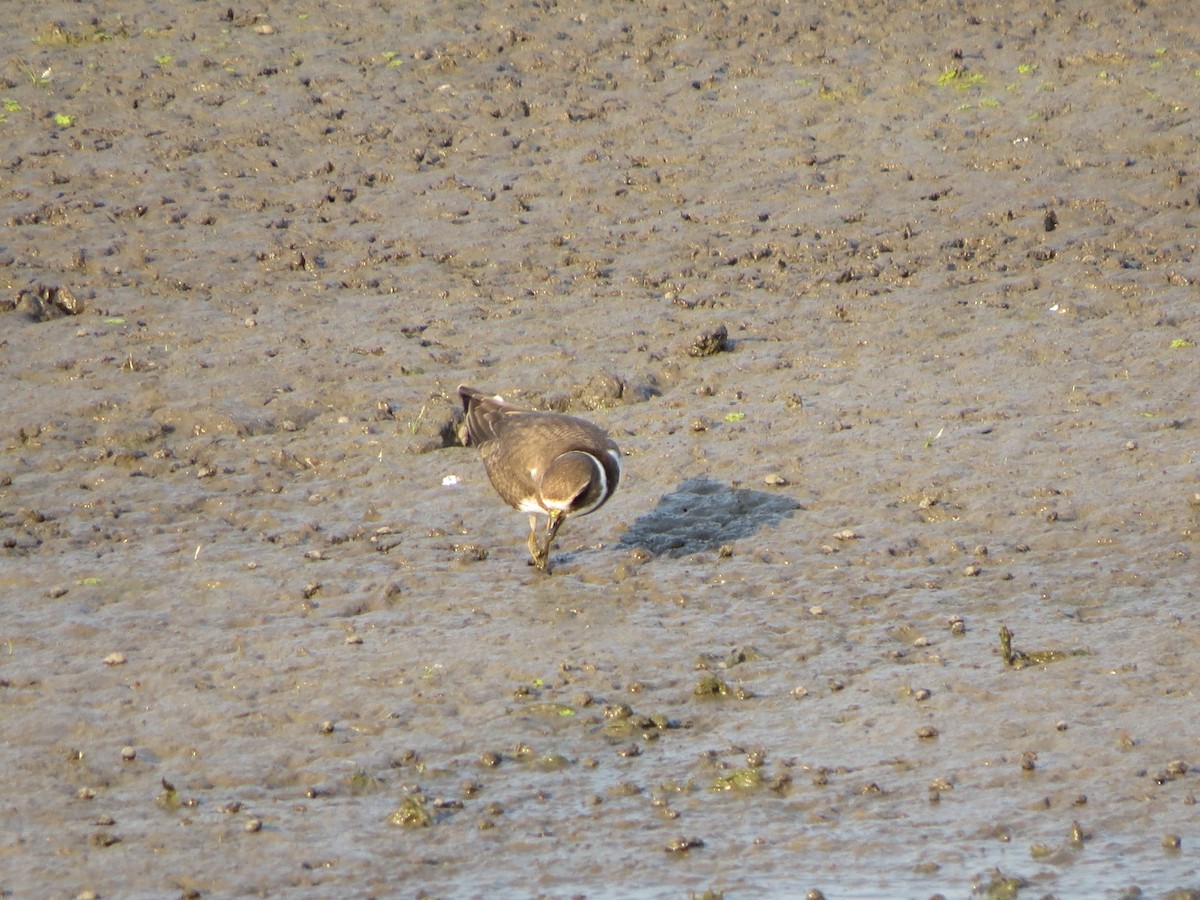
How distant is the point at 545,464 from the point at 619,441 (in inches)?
61.6

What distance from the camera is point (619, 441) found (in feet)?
33.0

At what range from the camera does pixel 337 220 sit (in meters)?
12.7

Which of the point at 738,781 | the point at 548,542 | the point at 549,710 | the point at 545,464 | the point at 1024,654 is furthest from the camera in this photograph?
the point at 545,464

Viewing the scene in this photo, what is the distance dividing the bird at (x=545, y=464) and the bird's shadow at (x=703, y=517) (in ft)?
1.13

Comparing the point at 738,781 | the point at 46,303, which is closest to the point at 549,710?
the point at 738,781

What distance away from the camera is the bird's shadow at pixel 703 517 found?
8898 millimetres

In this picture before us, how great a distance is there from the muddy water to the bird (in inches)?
14.3

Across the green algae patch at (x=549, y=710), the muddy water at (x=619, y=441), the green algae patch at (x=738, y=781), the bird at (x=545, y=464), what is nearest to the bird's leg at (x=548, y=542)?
the bird at (x=545, y=464)

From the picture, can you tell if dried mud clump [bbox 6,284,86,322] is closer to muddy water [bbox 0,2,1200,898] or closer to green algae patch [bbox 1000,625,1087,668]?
muddy water [bbox 0,2,1200,898]

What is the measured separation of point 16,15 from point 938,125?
29.0ft

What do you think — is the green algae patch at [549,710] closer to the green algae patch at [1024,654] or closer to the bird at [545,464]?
the bird at [545,464]

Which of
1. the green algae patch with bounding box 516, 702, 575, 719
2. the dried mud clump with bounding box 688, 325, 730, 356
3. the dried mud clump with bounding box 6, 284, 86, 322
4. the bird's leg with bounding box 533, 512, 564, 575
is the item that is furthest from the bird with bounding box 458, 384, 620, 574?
the dried mud clump with bounding box 6, 284, 86, 322

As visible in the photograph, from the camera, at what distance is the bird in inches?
327

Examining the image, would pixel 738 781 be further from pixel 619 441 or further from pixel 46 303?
pixel 46 303
